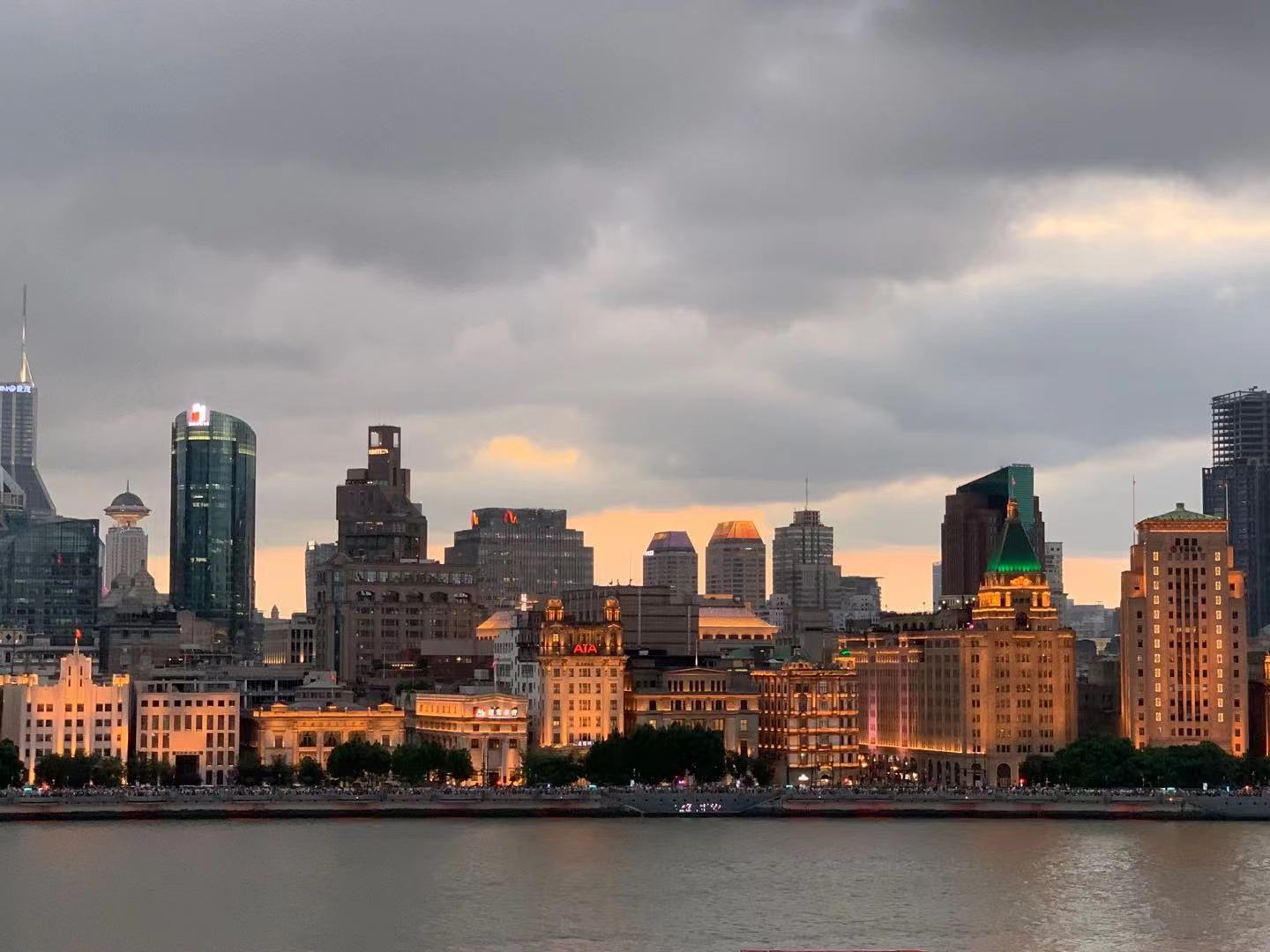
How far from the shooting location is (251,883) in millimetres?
182000

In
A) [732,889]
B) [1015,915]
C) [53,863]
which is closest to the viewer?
[1015,915]

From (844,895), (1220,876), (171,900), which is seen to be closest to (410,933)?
(171,900)

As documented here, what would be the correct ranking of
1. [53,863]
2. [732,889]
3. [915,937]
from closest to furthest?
[915,937] → [732,889] → [53,863]

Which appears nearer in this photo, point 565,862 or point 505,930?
point 505,930

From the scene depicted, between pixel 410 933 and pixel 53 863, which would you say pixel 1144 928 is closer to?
pixel 410 933

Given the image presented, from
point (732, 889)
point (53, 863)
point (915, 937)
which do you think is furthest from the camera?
point (53, 863)

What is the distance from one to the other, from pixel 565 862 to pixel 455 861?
8.15m

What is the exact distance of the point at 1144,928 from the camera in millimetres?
164375

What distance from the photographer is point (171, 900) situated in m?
172

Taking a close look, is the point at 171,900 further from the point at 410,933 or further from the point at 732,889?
the point at 732,889

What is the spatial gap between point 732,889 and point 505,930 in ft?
82.9

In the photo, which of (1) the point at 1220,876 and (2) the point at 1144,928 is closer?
(2) the point at 1144,928

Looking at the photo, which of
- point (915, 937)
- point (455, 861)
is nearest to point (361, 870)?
point (455, 861)

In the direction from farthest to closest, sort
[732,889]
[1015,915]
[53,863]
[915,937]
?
[53,863] → [732,889] → [1015,915] → [915,937]
